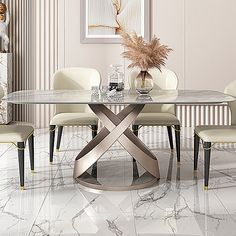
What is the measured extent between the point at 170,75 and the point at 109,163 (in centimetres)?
108

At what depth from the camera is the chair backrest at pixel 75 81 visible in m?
4.98

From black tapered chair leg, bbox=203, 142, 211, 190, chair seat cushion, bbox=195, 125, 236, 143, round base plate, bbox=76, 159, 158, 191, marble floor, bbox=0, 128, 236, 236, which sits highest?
chair seat cushion, bbox=195, 125, 236, 143

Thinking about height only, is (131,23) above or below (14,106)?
above

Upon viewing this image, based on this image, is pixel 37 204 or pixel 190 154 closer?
pixel 37 204

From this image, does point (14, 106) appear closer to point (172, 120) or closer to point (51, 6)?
point (51, 6)

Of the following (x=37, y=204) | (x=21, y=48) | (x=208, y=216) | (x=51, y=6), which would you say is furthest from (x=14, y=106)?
(x=208, y=216)

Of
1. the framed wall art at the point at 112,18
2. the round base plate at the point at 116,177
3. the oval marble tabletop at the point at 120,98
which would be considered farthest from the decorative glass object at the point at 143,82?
the framed wall art at the point at 112,18

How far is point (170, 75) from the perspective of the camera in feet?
16.4

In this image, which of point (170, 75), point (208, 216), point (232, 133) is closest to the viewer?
point (208, 216)

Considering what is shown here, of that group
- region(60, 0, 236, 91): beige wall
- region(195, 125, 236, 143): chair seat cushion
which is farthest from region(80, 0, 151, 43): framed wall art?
region(195, 125, 236, 143): chair seat cushion

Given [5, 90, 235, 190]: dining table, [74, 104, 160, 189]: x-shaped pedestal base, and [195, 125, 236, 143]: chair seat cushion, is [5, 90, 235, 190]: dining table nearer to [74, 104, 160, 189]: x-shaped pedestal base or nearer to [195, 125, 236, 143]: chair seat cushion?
[74, 104, 160, 189]: x-shaped pedestal base

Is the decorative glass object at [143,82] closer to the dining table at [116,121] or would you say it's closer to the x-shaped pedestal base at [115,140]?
the dining table at [116,121]

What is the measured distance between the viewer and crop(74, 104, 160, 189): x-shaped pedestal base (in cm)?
384

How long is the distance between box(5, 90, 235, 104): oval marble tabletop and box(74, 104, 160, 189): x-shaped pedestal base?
12cm
